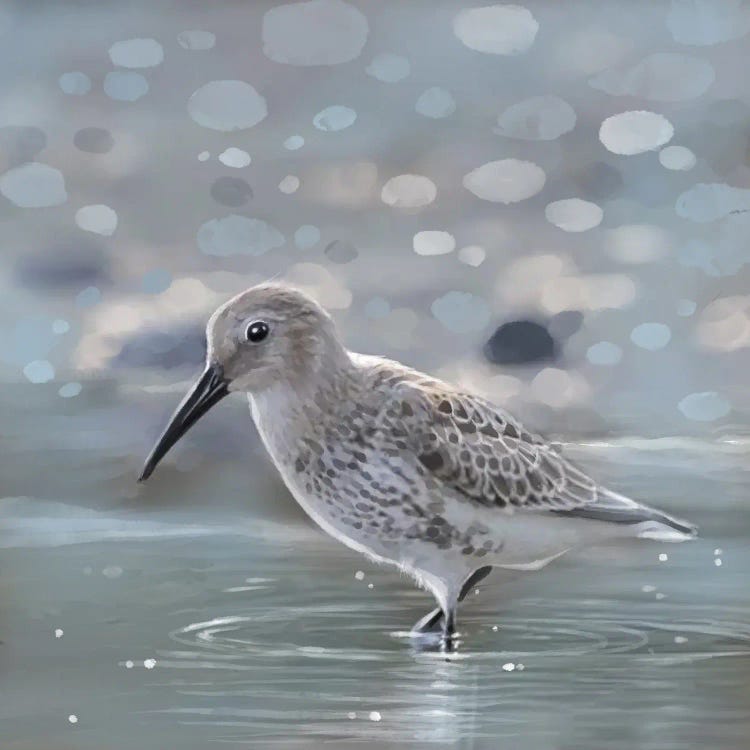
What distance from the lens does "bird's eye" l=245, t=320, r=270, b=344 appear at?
80.4 inches

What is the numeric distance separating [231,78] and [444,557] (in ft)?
2.51

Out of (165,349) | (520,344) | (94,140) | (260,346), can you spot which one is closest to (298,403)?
(260,346)

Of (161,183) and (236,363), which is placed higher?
(161,183)

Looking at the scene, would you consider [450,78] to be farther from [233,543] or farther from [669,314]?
[233,543]

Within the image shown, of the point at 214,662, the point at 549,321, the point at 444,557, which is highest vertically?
the point at 549,321

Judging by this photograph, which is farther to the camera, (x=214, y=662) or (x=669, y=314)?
(x=669, y=314)

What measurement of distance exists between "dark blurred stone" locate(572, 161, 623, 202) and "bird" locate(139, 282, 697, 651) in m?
0.34

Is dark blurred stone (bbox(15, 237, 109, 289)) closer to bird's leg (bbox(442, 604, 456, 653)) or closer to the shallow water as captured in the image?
the shallow water

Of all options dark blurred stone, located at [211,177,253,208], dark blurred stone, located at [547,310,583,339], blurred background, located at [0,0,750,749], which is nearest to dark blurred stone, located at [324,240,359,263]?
blurred background, located at [0,0,750,749]

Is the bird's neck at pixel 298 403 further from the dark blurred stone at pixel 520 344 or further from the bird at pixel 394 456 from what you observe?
the dark blurred stone at pixel 520 344

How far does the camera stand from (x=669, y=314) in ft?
6.96

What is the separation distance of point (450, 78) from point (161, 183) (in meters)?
0.45

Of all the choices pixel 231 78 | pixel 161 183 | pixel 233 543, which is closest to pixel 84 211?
pixel 161 183

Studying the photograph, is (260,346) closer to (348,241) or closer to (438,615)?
(348,241)
